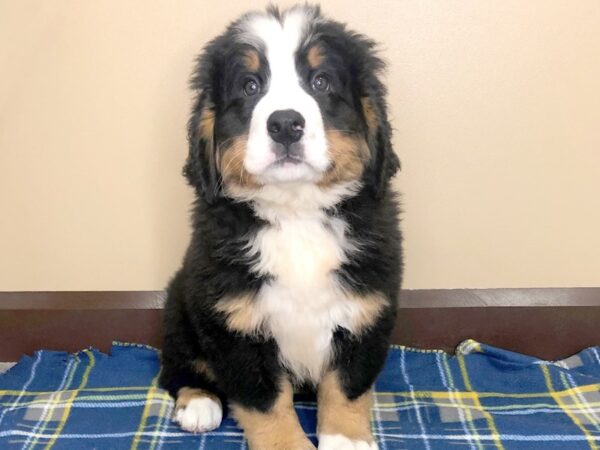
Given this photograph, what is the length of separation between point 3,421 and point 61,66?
3.71 feet

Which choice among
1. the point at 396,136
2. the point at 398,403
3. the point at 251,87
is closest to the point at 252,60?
the point at 251,87

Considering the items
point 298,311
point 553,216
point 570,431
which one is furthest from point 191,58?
point 570,431

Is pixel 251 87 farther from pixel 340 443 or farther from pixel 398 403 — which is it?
pixel 398 403

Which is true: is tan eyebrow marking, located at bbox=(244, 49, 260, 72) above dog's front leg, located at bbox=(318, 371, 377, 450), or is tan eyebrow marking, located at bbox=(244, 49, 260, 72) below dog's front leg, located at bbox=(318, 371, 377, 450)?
above

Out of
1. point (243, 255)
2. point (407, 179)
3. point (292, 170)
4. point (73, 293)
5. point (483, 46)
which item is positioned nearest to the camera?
point (292, 170)

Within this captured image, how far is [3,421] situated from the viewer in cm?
202

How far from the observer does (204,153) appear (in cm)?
169

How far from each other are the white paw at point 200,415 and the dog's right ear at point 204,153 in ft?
2.10

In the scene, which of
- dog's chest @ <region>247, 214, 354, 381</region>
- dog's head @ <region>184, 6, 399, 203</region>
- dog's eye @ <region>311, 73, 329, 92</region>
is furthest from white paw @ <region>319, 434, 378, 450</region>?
dog's eye @ <region>311, 73, 329, 92</region>

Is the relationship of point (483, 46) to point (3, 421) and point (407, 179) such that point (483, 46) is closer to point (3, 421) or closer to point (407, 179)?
point (407, 179)

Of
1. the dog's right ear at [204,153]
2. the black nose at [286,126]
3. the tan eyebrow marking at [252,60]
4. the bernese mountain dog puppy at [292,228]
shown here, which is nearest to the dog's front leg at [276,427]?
the bernese mountain dog puppy at [292,228]

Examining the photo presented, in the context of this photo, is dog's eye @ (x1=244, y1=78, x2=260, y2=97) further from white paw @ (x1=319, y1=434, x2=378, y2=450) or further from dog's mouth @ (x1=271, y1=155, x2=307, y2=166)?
white paw @ (x1=319, y1=434, x2=378, y2=450)

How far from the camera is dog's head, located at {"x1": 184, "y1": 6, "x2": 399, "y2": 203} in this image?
1.53 m

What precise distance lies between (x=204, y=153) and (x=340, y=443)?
84 cm
